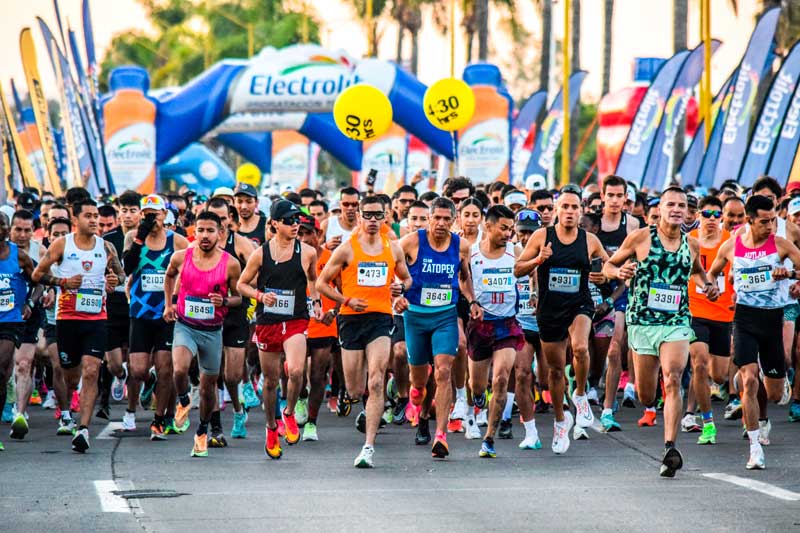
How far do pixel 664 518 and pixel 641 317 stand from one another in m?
2.70

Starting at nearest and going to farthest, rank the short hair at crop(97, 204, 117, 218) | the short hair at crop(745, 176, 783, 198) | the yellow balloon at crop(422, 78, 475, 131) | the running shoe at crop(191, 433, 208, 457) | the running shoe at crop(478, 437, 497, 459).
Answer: the running shoe at crop(478, 437, 497, 459), the running shoe at crop(191, 433, 208, 457), the short hair at crop(745, 176, 783, 198), the short hair at crop(97, 204, 117, 218), the yellow balloon at crop(422, 78, 475, 131)

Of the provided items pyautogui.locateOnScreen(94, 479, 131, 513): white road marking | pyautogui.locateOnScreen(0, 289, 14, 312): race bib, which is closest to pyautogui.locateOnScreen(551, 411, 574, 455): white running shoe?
pyautogui.locateOnScreen(94, 479, 131, 513): white road marking

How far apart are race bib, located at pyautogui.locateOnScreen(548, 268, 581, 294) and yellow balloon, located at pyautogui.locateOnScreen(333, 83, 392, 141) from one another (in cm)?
957

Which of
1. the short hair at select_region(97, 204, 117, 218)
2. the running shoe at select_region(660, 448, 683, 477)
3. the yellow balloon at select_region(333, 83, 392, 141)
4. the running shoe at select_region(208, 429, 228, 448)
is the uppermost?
the yellow balloon at select_region(333, 83, 392, 141)

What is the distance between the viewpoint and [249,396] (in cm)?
1555

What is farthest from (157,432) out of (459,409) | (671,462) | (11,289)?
(671,462)

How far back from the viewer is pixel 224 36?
84.6 m

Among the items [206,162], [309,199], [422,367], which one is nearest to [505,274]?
[422,367]

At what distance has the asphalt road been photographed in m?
8.55

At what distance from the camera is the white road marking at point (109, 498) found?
29.7ft

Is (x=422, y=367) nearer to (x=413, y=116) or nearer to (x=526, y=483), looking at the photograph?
(x=526, y=483)

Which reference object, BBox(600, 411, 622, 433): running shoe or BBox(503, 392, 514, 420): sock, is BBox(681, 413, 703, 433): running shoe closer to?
BBox(600, 411, 622, 433): running shoe

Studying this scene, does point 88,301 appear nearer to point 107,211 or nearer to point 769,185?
point 107,211

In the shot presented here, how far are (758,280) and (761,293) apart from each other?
105 millimetres
